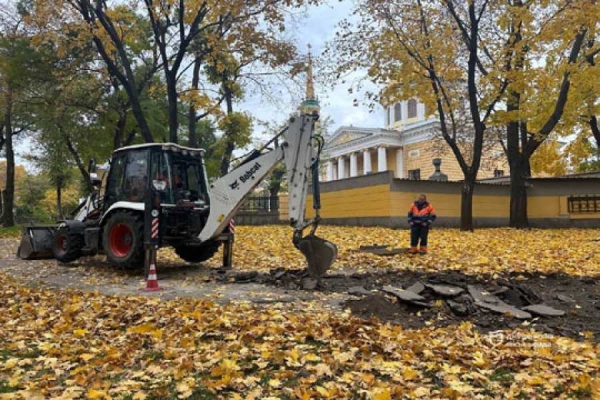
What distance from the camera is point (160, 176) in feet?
33.7

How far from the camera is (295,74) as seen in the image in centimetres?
1702

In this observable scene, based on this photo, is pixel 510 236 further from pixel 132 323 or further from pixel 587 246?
pixel 132 323

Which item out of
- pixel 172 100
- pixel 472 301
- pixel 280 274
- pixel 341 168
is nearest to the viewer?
pixel 472 301

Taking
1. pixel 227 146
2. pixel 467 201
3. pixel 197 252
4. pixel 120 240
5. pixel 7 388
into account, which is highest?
pixel 227 146

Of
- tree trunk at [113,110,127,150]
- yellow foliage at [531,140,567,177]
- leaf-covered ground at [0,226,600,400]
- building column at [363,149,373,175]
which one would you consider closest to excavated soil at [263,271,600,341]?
leaf-covered ground at [0,226,600,400]

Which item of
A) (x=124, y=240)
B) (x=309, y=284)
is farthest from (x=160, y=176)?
(x=309, y=284)

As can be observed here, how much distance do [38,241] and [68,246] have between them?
2.10 m

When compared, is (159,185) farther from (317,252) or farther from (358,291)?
(358,291)

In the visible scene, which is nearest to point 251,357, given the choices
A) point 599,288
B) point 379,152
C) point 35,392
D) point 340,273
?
point 35,392

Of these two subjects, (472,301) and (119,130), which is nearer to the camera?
(472,301)

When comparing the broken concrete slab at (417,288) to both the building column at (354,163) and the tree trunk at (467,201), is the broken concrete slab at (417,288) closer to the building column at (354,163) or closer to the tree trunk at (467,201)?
the tree trunk at (467,201)

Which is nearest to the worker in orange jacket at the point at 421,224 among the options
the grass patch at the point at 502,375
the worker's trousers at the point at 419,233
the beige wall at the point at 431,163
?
the worker's trousers at the point at 419,233

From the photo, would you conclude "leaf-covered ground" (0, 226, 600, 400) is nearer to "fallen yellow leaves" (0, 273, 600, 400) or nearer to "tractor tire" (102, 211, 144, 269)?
"fallen yellow leaves" (0, 273, 600, 400)

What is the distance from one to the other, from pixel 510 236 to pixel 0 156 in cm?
3424
